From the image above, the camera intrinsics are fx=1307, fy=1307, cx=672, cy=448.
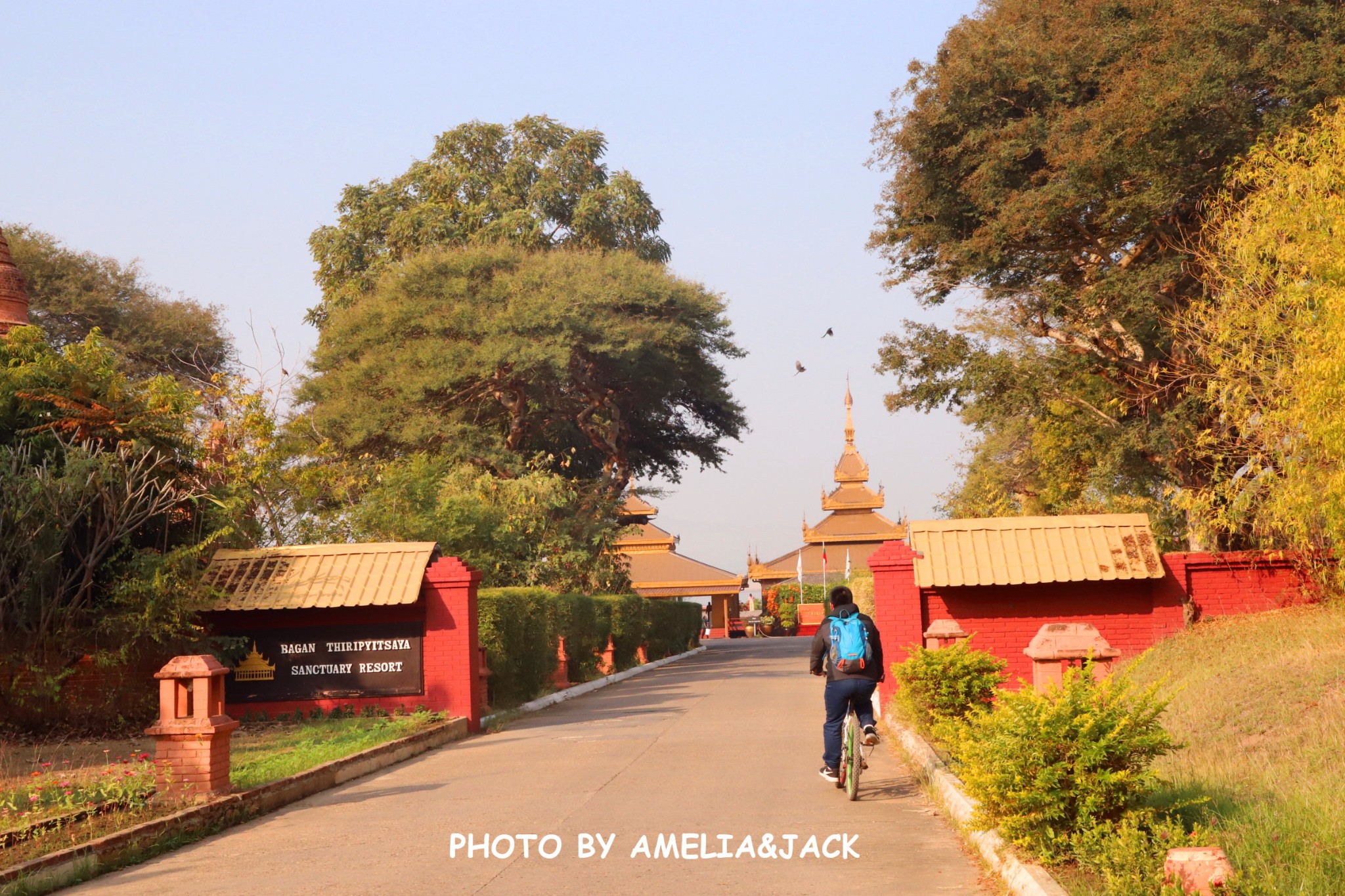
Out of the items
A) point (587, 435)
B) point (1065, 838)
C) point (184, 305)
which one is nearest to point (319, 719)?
point (1065, 838)

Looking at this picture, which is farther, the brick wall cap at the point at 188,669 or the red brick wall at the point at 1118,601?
the red brick wall at the point at 1118,601

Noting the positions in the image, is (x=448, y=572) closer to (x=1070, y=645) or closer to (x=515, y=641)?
(x=515, y=641)

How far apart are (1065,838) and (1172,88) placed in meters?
16.1

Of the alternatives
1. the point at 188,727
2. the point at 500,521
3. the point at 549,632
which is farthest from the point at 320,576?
the point at 500,521

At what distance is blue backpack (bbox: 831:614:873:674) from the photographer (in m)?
11.6

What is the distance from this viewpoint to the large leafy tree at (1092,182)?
2091 centimetres

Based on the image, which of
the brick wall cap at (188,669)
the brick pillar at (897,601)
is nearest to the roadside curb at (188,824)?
the brick wall cap at (188,669)

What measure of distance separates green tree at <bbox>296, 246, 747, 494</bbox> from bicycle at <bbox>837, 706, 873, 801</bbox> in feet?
82.8

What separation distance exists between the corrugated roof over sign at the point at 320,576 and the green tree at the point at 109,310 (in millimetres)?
27857

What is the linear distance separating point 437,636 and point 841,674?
8.77m

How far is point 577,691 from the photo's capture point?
2669 centimetres

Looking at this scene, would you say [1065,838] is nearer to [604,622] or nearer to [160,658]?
[160,658]

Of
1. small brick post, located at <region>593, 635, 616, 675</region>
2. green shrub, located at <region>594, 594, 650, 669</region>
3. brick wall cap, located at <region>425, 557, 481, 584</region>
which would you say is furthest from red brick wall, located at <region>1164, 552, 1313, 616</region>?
small brick post, located at <region>593, 635, 616, 675</region>

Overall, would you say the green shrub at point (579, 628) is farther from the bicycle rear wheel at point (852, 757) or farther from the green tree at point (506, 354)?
the bicycle rear wheel at point (852, 757)
